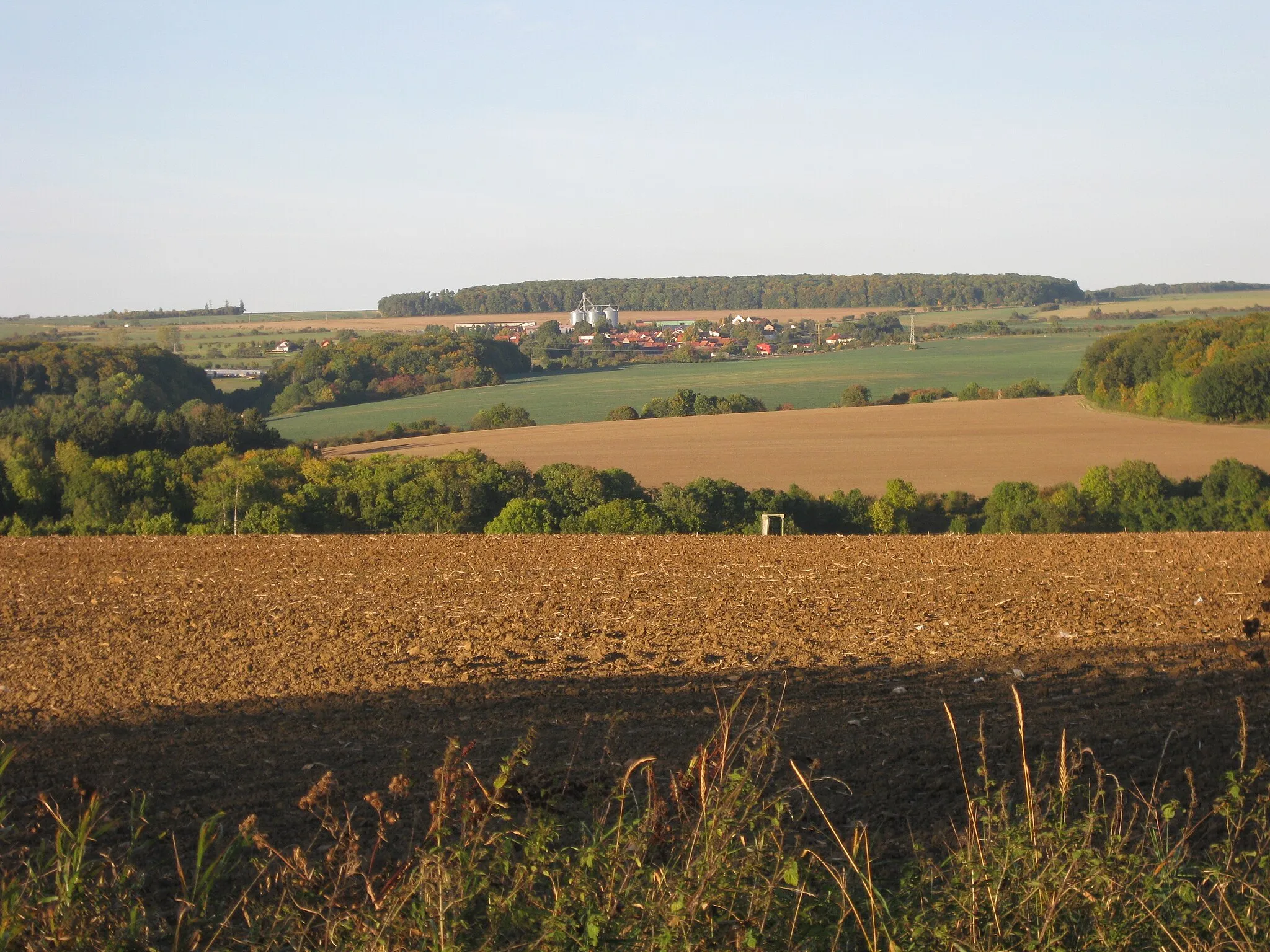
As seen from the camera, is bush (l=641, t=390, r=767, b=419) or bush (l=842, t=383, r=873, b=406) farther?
bush (l=842, t=383, r=873, b=406)

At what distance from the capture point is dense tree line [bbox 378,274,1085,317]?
101438 millimetres

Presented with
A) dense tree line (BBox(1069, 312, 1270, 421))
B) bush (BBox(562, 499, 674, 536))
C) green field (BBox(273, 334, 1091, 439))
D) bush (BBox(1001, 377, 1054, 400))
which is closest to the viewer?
bush (BBox(562, 499, 674, 536))

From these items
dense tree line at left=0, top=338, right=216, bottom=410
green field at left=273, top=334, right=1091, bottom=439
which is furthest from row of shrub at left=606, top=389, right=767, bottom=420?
dense tree line at left=0, top=338, right=216, bottom=410

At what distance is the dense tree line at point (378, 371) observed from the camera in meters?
54.7

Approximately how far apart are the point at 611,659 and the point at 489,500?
747 inches

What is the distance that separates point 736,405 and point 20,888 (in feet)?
160

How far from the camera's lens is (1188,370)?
142 feet

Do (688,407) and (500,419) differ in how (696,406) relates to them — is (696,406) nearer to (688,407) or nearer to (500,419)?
(688,407)

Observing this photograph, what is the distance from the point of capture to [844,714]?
6.61m

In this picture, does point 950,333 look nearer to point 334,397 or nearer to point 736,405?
point 736,405

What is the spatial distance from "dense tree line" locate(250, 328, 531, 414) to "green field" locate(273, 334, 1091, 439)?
1394 mm

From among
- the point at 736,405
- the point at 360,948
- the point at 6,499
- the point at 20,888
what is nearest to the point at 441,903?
the point at 360,948

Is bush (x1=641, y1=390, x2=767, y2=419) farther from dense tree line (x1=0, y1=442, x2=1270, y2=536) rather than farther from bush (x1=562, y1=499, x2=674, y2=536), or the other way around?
bush (x1=562, y1=499, x2=674, y2=536)

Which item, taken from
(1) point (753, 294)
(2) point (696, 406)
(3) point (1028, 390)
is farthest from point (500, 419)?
(1) point (753, 294)
